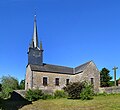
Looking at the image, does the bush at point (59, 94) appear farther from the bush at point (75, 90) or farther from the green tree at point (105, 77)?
the green tree at point (105, 77)

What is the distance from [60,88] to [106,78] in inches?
425

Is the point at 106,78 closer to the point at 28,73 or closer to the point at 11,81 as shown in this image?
the point at 28,73

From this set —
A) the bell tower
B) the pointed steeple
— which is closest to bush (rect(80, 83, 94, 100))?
the bell tower

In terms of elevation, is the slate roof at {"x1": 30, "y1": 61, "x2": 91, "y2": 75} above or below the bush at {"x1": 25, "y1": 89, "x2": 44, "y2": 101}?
above

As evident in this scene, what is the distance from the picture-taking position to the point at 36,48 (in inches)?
1443

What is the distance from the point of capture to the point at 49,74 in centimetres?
3472

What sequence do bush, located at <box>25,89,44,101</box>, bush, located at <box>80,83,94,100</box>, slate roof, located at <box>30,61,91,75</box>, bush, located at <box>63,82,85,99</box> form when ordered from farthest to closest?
1. slate roof, located at <box>30,61,91,75</box>
2. bush, located at <box>25,89,44,101</box>
3. bush, located at <box>63,82,85,99</box>
4. bush, located at <box>80,83,94,100</box>

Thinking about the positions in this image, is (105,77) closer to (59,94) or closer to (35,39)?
(59,94)

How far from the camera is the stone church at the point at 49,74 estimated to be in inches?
1329

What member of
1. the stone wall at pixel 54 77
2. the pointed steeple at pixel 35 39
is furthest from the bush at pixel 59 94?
the pointed steeple at pixel 35 39

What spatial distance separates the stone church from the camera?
33.8 m

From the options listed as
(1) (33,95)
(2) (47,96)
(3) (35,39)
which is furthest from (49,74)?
(1) (33,95)

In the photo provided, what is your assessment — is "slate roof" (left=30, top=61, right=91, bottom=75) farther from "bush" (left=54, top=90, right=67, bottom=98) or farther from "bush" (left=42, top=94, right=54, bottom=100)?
"bush" (left=42, top=94, right=54, bottom=100)

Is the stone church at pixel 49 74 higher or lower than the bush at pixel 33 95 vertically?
higher
